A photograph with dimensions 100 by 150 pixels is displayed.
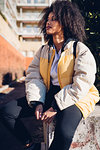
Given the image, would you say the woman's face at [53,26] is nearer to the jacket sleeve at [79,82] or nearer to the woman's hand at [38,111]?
the jacket sleeve at [79,82]

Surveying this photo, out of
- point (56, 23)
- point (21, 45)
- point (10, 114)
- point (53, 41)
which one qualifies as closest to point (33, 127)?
point (10, 114)

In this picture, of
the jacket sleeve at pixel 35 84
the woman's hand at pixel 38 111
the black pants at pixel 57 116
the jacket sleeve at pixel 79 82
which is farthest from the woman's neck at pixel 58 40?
the woman's hand at pixel 38 111

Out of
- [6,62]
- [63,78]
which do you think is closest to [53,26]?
[63,78]

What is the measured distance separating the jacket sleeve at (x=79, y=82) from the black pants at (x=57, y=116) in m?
0.09

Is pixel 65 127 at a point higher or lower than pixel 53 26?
lower

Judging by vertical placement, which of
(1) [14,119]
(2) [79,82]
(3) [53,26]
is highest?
(3) [53,26]

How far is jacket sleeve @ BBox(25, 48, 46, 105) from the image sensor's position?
5.76 ft

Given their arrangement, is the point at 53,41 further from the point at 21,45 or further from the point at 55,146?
the point at 21,45

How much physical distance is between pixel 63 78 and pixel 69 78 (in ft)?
0.23

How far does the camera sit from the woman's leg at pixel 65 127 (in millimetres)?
1381

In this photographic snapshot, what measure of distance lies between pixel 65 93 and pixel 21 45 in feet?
114

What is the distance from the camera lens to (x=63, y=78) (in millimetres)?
1710

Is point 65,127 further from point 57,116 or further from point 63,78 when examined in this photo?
point 63,78

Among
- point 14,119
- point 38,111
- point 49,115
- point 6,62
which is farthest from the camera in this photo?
point 6,62
